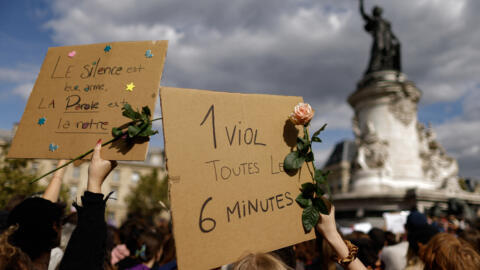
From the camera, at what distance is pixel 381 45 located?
55.2 feet

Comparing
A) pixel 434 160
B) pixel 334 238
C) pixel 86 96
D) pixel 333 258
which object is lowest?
pixel 333 258

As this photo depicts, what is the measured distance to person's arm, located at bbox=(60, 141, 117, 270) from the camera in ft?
4.89

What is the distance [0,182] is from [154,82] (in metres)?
6.25

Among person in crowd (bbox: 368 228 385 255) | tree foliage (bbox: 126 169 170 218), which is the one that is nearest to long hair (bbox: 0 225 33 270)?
person in crowd (bbox: 368 228 385 255)

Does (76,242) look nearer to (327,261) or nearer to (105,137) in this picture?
(105,137)

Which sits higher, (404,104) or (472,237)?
(404,104)

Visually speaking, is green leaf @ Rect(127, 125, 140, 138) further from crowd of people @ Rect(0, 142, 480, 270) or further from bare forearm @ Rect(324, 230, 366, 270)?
bare forearm @ Rect(324, 230, 366, 270)

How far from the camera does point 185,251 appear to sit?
162cm

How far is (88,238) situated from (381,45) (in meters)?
17.9

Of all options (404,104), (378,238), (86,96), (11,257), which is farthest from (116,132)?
(404,104)

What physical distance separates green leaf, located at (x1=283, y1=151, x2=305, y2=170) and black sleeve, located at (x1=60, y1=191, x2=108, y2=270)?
1.04 m

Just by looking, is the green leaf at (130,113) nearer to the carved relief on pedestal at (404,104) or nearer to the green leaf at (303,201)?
the green leaf at (303,201)

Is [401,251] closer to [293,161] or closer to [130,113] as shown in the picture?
[293,161]

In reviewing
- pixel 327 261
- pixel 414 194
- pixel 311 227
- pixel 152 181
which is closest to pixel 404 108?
pixel 414 194
